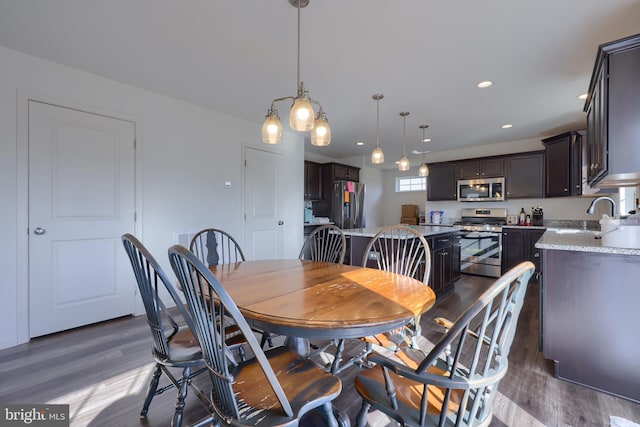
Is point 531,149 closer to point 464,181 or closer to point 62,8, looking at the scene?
point 464,181

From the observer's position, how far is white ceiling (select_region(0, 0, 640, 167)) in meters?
1.87

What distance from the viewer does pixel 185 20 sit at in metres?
1.99

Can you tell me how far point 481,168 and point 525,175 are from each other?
69 cm

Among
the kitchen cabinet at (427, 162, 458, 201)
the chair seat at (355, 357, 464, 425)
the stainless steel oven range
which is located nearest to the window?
the kitchen cabinet at (427, 162, 458, 201)

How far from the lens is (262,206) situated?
4.31m

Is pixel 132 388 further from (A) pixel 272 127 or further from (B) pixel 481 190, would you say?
(B) pixel 481 190

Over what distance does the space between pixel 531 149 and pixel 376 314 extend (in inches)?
216

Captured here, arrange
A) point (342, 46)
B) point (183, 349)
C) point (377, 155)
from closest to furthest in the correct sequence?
point (183, 349) < point (342, 46) < point (377, 155)

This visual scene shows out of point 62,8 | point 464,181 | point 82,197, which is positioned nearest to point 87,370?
point 82,197

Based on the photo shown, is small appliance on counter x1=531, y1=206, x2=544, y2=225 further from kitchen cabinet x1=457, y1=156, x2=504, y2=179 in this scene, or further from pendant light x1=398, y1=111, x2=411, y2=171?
pendant light x1=398, y1=111, x2=411, y2=171

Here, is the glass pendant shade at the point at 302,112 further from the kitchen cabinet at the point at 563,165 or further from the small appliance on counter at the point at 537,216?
the small appliance on counter at the point at 537,216

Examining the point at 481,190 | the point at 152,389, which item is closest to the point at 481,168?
the point at 481,190

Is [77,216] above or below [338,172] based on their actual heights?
below

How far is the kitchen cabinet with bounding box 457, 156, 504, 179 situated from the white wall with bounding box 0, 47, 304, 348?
321 cm
